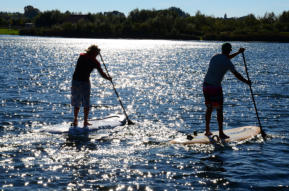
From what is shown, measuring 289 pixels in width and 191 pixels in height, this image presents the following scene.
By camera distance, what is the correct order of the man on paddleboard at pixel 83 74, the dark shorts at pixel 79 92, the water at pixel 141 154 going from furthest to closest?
the dark shorts at pixel 79 92
the man on paddleboard at pixel 83 74
the water at pixel 141 154

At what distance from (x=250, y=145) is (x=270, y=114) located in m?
6.43

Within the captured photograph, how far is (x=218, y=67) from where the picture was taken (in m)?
12.1

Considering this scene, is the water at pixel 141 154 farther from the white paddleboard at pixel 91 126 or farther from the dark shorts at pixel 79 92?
the dark shorts at pixel 79 92

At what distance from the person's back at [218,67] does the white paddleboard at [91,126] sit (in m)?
4.22

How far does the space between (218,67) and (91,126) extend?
15.7ft

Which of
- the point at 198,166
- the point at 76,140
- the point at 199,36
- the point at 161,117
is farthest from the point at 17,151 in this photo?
the point at 199,36

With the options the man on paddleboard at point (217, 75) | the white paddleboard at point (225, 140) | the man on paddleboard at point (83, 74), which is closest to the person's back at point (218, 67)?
the man on paddleboard at point (217, 75)

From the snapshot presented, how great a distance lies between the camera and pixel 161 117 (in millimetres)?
17844

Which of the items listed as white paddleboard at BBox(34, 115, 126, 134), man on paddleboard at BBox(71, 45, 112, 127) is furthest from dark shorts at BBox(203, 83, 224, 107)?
white paddleboard at BBox(34, 115, 126, 134)

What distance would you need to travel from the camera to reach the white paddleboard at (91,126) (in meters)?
13.5

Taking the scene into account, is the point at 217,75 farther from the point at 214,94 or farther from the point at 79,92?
the point at 79,92

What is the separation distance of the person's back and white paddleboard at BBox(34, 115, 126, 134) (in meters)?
4.22

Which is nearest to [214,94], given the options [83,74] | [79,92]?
[83,74]

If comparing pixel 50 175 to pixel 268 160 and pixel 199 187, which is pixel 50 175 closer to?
pixel 199 187
